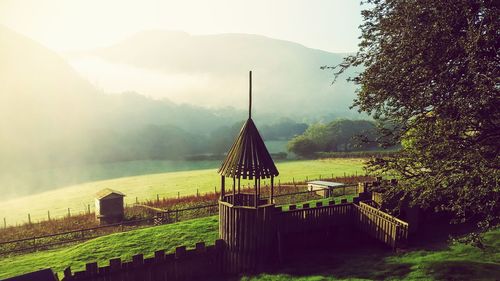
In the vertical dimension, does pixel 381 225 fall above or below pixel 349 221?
above

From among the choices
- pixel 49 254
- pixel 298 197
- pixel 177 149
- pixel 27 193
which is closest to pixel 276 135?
pixel 177 149

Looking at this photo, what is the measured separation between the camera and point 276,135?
188250 millimetres

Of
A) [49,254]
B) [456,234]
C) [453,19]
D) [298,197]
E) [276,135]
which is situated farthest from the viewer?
[276,135]

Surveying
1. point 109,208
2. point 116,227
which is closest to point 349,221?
point 116,227

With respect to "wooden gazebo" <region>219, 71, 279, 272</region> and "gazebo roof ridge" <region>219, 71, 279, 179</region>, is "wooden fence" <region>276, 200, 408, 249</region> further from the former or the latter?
"gazebo roof ridge" <region>219, 71, 279, 179</region>

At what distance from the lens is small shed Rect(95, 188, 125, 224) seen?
32.6 m

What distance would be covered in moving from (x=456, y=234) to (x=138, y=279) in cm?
1585

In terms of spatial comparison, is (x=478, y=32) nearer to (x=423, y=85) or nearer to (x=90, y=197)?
(x=423, y=85)

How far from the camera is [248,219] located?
51.3ft

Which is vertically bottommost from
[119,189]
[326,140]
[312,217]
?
[119,189]

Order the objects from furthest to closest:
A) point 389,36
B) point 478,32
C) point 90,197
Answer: point 90,197 → point 389,36 → point 478,32

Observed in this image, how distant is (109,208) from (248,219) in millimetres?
21856

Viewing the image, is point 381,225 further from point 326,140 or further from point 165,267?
point 326,140

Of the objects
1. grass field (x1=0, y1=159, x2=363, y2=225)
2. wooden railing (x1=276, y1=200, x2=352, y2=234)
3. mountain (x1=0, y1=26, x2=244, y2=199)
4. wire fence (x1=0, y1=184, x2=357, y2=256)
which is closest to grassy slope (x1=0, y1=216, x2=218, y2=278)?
wire fence (x1=0, y1=184, x2=357, y2=256)
